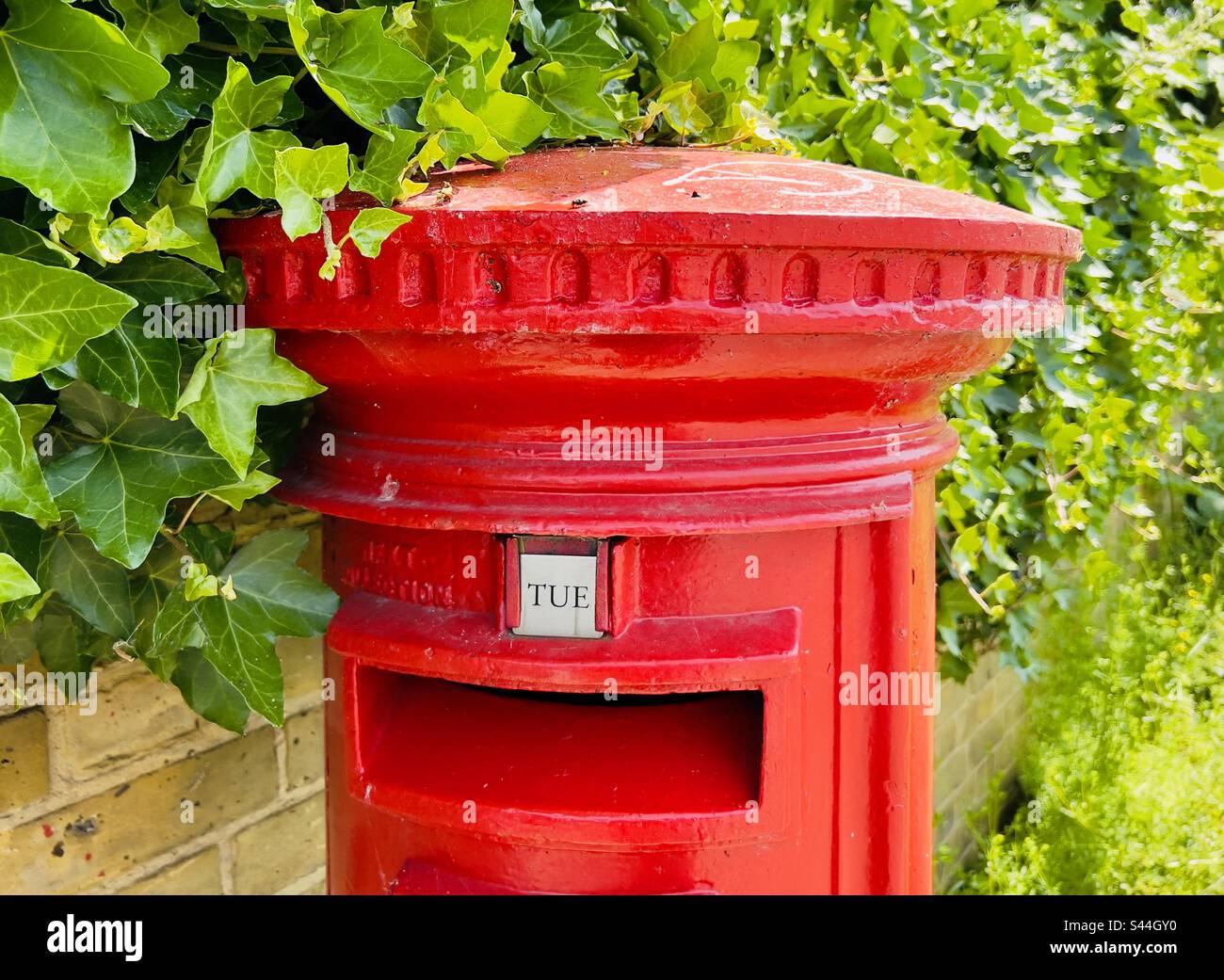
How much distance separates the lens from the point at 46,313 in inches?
37.1

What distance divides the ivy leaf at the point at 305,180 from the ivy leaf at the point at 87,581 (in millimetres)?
511

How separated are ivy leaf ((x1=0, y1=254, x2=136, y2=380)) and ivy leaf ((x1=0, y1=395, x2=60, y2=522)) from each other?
0.14ft

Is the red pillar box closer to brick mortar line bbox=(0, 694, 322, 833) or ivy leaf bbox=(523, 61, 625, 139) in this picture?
ivy leaf bbox=(523, 61, 625, 139)

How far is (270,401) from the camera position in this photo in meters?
1.12

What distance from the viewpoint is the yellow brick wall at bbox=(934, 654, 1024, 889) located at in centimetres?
362

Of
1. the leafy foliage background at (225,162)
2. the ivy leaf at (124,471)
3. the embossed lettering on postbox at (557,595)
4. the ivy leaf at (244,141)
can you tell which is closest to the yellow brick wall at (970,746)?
the leafy foliage background at (225,162)

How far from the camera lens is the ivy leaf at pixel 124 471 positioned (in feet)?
3.64

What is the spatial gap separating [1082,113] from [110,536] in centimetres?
294

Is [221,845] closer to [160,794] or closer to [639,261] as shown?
[160,794]

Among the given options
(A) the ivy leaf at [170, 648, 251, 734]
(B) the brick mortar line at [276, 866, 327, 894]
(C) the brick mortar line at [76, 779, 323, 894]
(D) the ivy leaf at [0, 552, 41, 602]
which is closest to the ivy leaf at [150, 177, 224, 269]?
(D) the ivy leaf at [0, 552, 41, 602]

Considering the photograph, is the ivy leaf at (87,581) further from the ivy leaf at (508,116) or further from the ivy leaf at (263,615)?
the ivy leaf at (508,116)

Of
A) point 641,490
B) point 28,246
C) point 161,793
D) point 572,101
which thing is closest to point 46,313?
point 28,246

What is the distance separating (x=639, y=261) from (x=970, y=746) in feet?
11.1
